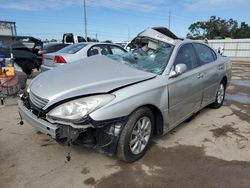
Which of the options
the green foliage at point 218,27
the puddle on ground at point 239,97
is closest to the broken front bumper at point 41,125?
the puddle on ground at point 239,97

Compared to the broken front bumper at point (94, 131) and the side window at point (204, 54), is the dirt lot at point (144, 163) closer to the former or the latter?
the broken front bumper at point (94, 131)

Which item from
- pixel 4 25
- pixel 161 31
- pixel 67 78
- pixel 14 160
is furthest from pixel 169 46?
pixel 4 25

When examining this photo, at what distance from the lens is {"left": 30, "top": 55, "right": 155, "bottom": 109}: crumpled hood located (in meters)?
2.91

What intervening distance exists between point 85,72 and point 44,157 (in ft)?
4.27

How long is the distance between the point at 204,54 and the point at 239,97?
288 centimetres

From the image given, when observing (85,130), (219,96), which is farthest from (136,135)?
(219,96)

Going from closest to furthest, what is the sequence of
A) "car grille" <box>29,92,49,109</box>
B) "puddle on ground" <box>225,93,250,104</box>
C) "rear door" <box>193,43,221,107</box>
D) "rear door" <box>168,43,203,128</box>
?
"car grille" <box>29,92,49,109</box>, "rear door" <box>168,43,203,128</box>, "rear door" <box>193,43,221,107</box>, "puddle on ground" <box>225,93,250,104</box>

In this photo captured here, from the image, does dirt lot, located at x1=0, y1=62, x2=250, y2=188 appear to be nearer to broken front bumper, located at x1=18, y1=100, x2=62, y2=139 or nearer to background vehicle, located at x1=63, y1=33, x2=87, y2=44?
broken front bumper, located at x1=18, y1=100, x2=62, y2=139

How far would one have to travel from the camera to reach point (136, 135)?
3197mm

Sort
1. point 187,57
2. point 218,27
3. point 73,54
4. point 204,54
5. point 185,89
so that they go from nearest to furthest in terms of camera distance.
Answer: point 185,89
point 187,57
point 204,54
point 73,54
point 218,27

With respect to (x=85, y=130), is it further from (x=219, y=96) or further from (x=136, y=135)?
(x=219, y=96)

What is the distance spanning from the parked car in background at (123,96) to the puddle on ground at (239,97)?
2.68m

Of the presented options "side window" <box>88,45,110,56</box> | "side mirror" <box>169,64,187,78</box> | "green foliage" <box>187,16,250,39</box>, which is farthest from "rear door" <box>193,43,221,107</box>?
"green foliage" <box>187,16,250,39</box>

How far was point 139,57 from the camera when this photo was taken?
4027 millimetres
